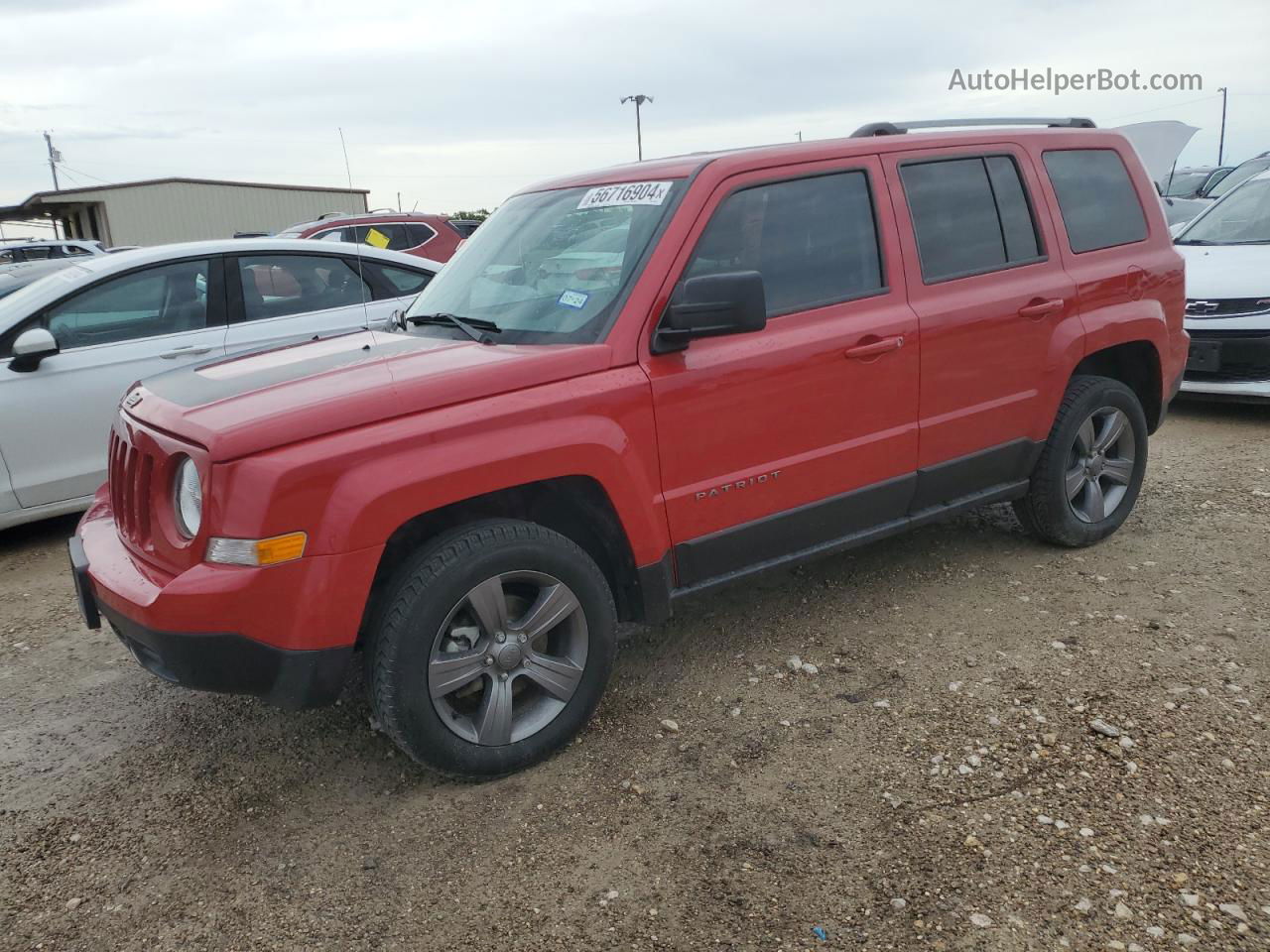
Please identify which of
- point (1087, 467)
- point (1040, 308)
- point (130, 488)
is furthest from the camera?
point (1087, 467)

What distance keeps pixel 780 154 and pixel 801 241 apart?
337 millimetres

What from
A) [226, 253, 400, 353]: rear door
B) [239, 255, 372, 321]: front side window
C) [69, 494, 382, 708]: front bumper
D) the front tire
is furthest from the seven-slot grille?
[239, 255, 372, 321]: front side window

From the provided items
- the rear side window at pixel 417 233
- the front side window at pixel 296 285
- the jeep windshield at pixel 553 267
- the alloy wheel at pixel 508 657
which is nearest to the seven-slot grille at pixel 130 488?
the alloy wheel at pixel 508 657

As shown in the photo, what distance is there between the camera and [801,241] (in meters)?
3.69

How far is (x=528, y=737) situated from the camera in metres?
3.18

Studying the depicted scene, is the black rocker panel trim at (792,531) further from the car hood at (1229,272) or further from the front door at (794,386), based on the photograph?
the car hood at (1229,272)

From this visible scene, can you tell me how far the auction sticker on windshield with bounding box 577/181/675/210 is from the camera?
11.7 feet

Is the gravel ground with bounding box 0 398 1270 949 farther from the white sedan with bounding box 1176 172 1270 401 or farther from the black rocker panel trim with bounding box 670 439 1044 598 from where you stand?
the white sedan with bounding box 1176 172 1270 401

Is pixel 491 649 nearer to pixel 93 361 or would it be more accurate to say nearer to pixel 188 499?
pixel 188 499

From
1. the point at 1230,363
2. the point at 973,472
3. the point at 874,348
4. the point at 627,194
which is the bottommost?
the point at 1230,363

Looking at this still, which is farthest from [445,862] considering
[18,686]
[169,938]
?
[18,686]

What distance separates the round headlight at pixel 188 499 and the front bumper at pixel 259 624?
0.16 m

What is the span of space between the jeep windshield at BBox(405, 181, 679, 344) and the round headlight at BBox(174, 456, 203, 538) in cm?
108

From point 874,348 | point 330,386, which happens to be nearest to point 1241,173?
point 874,348
